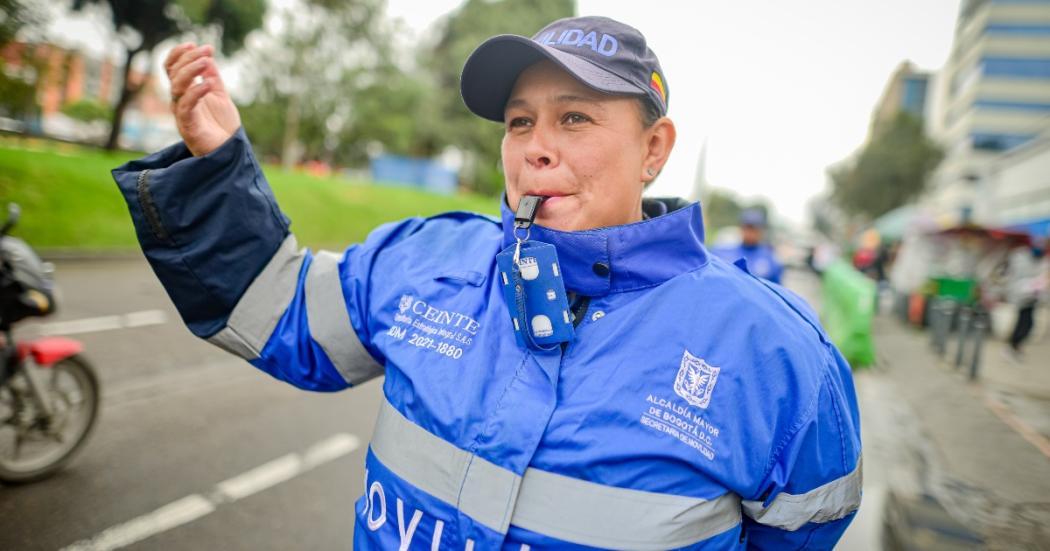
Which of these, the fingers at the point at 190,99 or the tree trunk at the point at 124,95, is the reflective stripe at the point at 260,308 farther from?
the tree trunk at the point at 124,95

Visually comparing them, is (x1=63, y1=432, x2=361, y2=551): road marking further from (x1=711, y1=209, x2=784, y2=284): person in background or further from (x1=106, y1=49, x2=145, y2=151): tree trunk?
(x1=106, y1=49, x2=145, y2=151): tree trunk

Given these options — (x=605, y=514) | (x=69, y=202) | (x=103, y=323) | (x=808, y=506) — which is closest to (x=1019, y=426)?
(x=808, y=506)

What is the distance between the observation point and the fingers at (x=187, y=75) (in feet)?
4.73

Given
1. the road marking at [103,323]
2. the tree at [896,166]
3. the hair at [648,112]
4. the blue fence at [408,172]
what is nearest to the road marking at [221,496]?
the hair at [648,112]

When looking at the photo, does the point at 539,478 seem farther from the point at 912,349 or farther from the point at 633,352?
the point at 912,349

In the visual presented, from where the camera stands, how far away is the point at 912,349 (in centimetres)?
1084

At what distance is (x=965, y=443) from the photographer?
17.9 ft

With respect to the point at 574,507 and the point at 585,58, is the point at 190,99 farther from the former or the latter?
the point at 574,507

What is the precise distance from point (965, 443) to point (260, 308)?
6271mm

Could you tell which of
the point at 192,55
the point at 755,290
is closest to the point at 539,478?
the point at 755,290

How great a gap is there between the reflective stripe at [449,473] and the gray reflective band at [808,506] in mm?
558

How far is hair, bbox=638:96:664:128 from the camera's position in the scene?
4.83 ft

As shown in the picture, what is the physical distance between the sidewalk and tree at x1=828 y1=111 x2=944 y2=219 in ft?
121

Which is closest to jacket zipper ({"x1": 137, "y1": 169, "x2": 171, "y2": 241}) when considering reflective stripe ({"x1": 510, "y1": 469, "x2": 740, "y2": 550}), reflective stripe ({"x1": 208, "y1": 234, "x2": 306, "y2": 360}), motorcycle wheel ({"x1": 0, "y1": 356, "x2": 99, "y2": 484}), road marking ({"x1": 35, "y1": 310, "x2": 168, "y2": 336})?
reflective stripe ({"x1": 208, "y1": 234, "x2": 306, "y2": 360})
